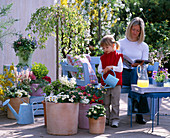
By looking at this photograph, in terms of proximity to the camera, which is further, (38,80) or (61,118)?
(38,80)

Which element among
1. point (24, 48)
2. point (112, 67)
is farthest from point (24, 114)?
point (112, 67)

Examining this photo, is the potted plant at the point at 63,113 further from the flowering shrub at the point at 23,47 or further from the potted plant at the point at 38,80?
the flowering shrub at the point at 23,47

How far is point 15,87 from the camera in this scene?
417 centimetres

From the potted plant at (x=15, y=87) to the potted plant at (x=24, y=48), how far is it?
0.78 ft

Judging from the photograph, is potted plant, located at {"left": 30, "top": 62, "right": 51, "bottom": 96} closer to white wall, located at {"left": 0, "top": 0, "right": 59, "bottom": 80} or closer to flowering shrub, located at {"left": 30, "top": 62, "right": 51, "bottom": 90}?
flowering shrub, located at {"left": 30, "top": 62, "right": 51, "bottom": 90}

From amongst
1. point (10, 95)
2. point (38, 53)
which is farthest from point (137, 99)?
point (38, 53)

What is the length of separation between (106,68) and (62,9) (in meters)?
1.11

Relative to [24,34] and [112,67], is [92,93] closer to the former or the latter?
[112,67]

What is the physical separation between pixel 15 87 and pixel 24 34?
1540 millimetres

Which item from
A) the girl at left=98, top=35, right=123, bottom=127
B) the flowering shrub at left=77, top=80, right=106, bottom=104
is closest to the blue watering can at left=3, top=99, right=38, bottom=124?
the flowering shrub at left=77, top=80, right=106, bottom=104

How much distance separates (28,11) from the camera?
18.2ft

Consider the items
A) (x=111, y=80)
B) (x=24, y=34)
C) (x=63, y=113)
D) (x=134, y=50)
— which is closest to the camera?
(x=63, y=113)

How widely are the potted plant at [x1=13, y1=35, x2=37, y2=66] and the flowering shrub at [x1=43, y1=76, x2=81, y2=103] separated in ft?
3.38

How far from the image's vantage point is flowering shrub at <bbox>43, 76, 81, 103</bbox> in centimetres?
325
